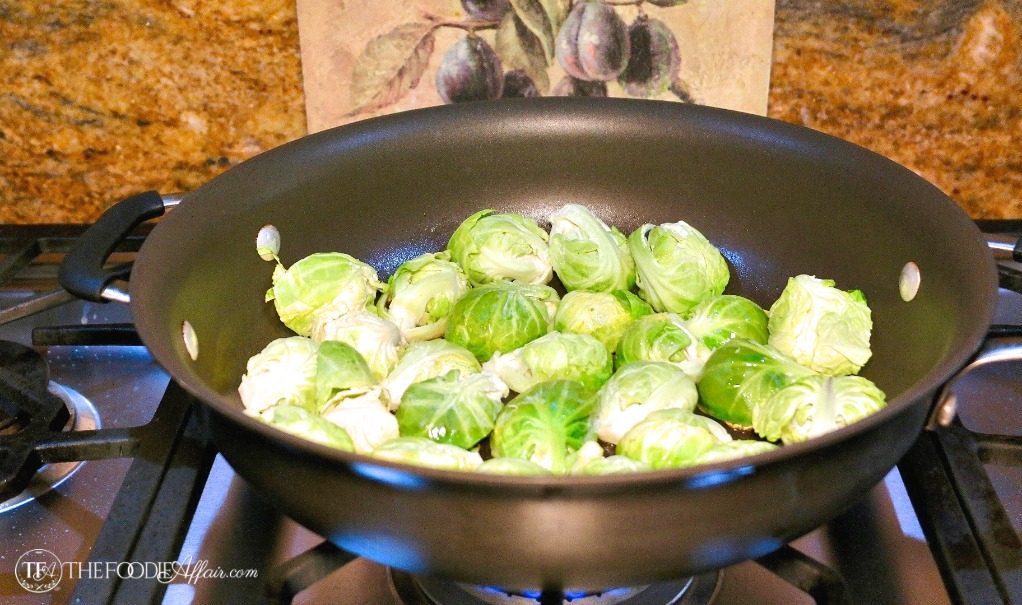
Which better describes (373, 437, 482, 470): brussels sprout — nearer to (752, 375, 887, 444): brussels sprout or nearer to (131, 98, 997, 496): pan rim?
(131, 98, 997, 496): pan rim

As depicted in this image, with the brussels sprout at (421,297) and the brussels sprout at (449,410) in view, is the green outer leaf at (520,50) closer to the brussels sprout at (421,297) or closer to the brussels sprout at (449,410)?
the brussels sprout at (421,297)

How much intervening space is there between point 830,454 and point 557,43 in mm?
1347

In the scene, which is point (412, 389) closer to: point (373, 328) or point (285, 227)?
point (373, 328)

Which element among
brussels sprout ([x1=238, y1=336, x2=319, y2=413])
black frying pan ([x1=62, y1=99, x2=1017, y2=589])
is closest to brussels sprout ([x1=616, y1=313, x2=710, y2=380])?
black frying pan ([x1=62, y1=99, x2=1017, y2=589])

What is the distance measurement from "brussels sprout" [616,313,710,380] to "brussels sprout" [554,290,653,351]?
41 mm

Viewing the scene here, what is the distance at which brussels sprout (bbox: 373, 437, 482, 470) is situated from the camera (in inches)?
56.0

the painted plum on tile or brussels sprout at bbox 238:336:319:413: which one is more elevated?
the painted plum on tile

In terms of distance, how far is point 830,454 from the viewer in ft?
3.75

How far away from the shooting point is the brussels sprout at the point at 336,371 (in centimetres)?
163

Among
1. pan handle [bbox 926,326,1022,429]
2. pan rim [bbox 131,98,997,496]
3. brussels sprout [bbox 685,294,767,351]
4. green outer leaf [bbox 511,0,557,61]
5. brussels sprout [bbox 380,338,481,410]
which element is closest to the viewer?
pan rim [bbox 131,98,997,496]

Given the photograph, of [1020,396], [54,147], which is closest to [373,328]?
[54,147]

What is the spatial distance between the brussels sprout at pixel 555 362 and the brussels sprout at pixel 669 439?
239 millimetres

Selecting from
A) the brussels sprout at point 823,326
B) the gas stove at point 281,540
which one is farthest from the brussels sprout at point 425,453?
the brussels sprout at point 823,326

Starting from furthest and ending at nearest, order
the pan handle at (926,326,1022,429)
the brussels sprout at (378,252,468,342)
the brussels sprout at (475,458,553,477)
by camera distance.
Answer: the brussels sprout at (378,252,468,342) < the pan handle at (926,326,1022,429) < the brussels sprout at (475,458,553,477)
